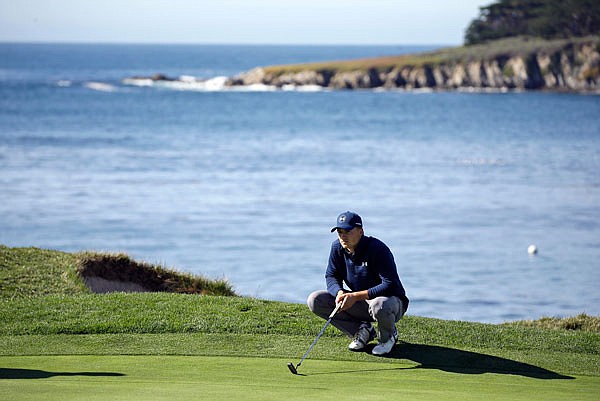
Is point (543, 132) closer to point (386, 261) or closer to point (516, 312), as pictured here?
point (516, 312)

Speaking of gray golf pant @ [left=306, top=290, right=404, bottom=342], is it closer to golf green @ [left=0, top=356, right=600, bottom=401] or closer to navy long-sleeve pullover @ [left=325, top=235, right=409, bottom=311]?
navy long-sleeve pullover @ [left=325, top=235, right=409, bottom=311]

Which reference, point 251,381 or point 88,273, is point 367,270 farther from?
point 88,273

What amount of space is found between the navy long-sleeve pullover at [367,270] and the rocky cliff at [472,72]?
108m

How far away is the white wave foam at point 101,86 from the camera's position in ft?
386

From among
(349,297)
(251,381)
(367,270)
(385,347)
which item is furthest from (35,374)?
(385,347)

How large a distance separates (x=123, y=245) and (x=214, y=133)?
42618 millimetres

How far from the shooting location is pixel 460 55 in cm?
12394

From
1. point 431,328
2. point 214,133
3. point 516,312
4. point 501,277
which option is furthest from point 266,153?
point 431,328

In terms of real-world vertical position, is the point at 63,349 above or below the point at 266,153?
above

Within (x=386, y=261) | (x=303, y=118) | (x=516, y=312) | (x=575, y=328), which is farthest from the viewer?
(x=303, y=118)

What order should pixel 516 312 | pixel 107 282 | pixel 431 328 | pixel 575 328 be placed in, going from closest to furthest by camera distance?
pixel 431 328 → pixel 575 328 → pixel 107 282 → pixel 516 312

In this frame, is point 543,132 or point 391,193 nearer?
point 391,193

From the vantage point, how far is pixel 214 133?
72.4 meters

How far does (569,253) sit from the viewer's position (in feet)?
95.3
